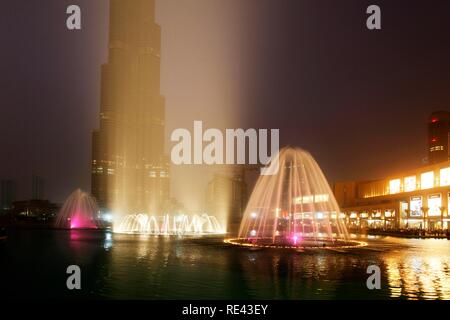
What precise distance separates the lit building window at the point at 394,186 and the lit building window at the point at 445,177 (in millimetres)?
20729

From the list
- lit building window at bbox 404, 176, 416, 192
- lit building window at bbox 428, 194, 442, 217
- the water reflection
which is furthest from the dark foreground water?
lit building window at bbox 404, 176, 416, 192

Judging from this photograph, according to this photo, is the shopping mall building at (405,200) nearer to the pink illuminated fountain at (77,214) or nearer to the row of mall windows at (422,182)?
the row of mall windows at (422,182)

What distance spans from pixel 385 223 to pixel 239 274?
88.9m

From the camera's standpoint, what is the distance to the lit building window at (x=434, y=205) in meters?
84.3

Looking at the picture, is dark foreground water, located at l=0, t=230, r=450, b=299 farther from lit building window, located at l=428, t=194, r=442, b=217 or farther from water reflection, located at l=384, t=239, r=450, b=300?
lit building window, located at l=428, t=194, r=442, b=217

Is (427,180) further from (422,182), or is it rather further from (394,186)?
(394,186)

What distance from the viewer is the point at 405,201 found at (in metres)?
98.3

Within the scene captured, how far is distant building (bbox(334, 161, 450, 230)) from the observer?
8438 cm

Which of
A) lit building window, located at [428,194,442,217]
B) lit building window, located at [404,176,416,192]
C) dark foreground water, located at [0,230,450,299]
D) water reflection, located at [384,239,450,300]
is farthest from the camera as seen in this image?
lit building window, located at [404,176,416,192]

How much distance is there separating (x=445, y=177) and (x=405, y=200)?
14.7 meters

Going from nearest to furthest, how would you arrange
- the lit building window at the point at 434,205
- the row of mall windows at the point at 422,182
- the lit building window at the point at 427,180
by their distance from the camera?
the lit building window at the point at 434,205
the row of mall windows at the point at 422,182
the lit building window at the point at 427,180

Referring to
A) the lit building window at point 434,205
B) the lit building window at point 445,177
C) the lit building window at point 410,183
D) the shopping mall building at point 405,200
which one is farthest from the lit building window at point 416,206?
the lit building window at point 445,177
